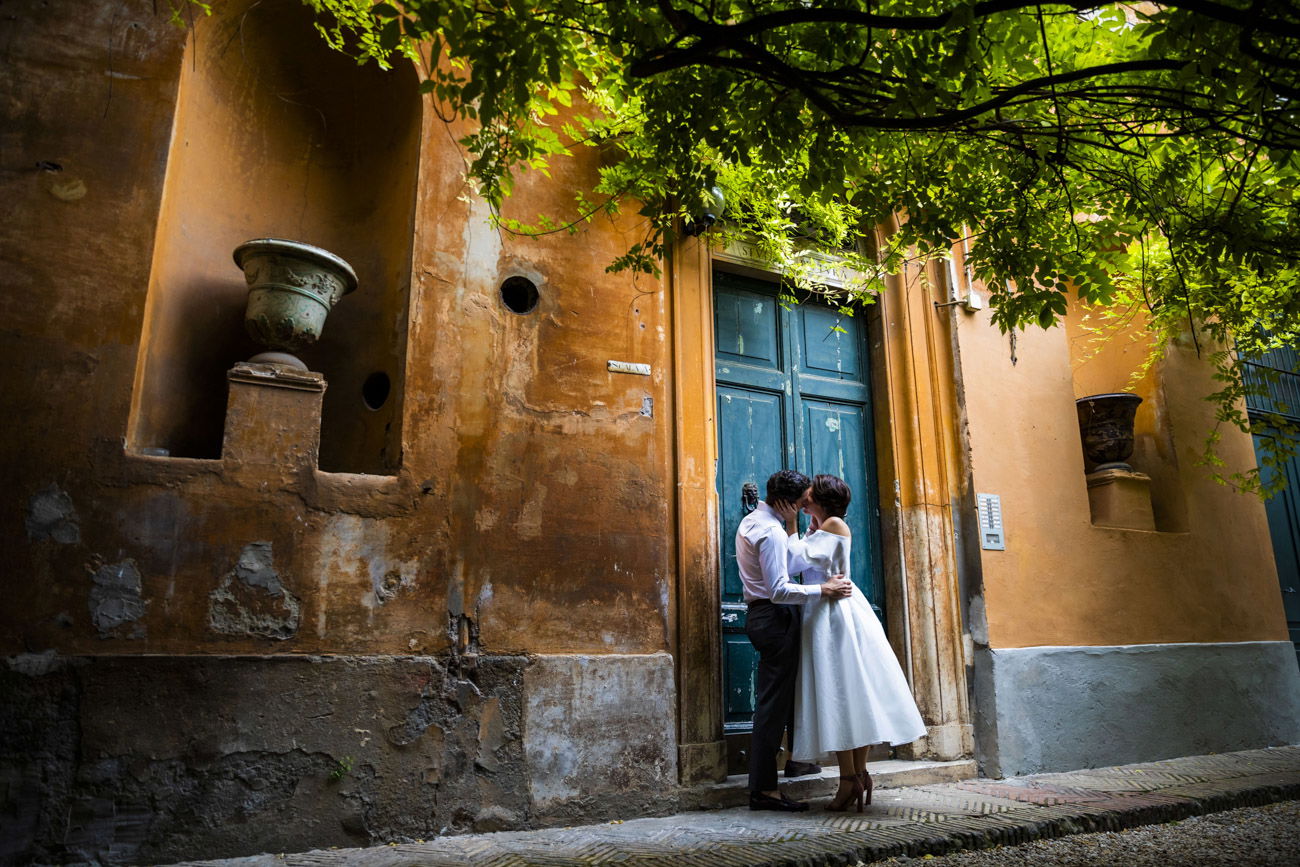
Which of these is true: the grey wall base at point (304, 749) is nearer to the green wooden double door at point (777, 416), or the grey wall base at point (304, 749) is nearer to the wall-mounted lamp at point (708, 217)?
the green wooden double door at point (777, 416)

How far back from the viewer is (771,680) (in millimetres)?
4117

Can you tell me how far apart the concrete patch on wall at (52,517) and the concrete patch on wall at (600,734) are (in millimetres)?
1952

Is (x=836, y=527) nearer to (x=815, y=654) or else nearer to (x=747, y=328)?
(x=815, y=654)

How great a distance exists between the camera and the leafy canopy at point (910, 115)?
269cm

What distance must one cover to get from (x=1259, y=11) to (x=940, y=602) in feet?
12.2

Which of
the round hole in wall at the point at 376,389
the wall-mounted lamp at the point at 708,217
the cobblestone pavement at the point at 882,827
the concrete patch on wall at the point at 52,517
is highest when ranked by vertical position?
the wall-mounted lamp at the point at 708,217

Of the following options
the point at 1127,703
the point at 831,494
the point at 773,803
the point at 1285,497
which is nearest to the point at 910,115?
the point at 831,494

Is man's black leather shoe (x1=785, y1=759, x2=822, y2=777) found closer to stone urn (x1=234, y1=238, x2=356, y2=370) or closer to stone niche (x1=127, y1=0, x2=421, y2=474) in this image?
stone niche (x1=127, y1=0, x2=421, y2=474)

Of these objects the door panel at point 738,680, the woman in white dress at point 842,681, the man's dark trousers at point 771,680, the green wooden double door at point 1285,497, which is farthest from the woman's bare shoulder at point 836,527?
the green wooden double door at point 1285,497

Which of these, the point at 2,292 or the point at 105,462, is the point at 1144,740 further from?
the point at 2,292

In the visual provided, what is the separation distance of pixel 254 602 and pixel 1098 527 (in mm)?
5442

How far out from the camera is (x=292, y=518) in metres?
3.62

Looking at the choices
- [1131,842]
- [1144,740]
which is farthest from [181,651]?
[1144,740]

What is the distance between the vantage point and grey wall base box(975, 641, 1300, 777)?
519cm
